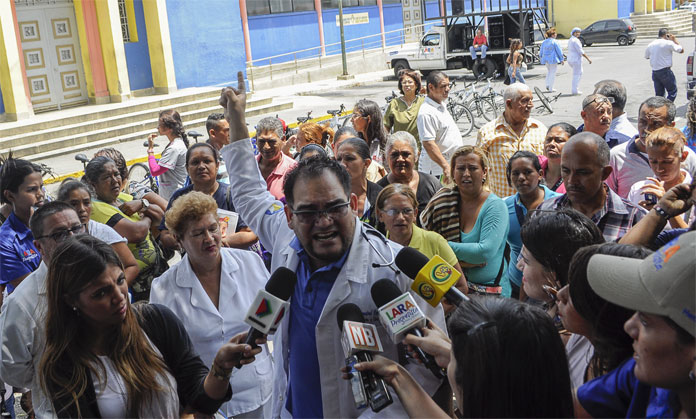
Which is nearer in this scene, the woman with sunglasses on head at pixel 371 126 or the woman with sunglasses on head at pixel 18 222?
the woman with sunglasses on head at pixel 18 222

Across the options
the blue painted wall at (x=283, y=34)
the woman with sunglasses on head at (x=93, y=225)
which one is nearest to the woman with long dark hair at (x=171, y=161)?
the woman with sunglasses on head at (x=93, y=225)

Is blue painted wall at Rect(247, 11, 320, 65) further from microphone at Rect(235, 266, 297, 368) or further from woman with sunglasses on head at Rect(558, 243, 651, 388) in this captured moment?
woman with sunglasses on head at Rect(558, 243, 651, 388)

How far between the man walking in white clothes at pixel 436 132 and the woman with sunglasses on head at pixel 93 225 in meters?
3.33

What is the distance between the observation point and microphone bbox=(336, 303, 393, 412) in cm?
221

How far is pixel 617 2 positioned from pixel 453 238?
1752 inches

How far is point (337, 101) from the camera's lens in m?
23.7

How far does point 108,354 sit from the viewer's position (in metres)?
2.83

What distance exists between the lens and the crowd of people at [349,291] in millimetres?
1951

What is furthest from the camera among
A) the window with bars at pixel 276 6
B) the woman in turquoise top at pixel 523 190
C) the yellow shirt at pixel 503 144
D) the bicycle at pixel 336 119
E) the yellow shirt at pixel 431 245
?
the window with bars at pixel 276 6

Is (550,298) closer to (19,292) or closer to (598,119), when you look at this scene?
(19,292)

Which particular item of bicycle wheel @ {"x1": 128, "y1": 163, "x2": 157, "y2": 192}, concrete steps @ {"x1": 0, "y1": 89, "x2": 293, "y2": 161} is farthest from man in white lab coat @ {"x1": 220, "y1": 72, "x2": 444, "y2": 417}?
concrete steps @ {"x1": 0, "y1": 89, "x2": 293, "y2": 161}

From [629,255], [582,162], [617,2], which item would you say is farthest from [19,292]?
[617,2]

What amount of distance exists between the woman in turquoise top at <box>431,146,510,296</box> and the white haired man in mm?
1512

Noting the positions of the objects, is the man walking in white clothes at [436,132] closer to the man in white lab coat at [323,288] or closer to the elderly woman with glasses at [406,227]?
the elderly woman with glasses at [406,227]
